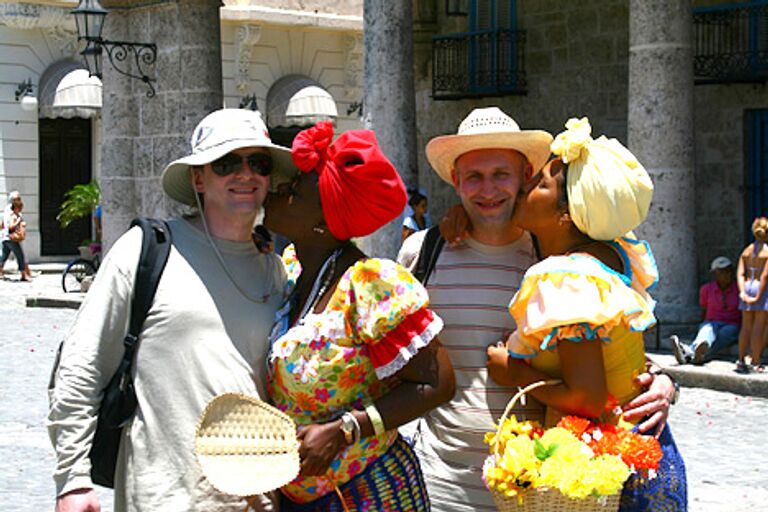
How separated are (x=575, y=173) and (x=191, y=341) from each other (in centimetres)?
107

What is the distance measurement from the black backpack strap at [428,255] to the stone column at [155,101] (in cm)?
868

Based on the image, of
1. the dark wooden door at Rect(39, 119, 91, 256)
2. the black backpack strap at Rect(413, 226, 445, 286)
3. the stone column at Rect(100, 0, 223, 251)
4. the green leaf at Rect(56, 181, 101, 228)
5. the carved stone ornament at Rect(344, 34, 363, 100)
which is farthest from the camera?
the carved stone ornament at Rect(344, 34, 363, 100)

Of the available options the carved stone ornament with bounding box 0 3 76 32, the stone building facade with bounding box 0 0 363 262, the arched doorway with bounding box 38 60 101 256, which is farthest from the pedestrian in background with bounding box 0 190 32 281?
the carved stone ornament with bounding box 0 3 76 32

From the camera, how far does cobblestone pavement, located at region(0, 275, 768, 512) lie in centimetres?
762

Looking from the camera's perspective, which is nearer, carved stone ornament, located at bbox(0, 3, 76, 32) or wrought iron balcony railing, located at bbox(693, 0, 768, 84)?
wrought iron balcony railing, located at bbox(693, 0, 768, 84)

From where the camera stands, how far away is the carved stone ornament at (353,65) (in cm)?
3177

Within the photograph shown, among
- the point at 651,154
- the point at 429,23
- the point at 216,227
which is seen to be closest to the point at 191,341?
the point at 216,227

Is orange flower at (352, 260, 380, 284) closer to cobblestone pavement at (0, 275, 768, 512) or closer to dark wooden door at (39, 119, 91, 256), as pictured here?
cobblestone pavement at (0, 275, 768, 512)

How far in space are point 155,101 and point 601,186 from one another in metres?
10.9

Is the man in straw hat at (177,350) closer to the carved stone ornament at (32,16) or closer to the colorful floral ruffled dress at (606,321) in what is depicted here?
the colorful floral ruffled dress at (606,321)

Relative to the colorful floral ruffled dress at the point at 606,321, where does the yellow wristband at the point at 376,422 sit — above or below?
below

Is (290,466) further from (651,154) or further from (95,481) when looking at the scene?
(651,154)

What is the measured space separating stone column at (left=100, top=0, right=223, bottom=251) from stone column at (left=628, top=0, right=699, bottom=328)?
4074 mm

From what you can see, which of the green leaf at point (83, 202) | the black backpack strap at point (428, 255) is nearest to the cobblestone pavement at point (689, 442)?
the black backpack strap at point (428, 255)
